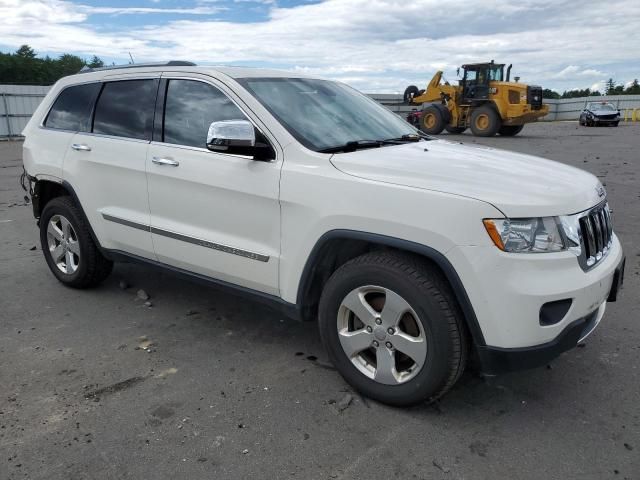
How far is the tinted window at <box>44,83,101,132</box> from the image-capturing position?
4.59 metres

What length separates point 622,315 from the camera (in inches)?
167

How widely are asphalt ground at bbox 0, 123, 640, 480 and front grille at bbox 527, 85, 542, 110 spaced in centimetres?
1981

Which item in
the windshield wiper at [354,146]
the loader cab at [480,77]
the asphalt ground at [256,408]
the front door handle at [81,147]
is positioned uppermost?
the loader cab at [480,77]

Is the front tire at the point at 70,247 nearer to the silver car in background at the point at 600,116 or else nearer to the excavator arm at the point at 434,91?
the excavator arm at the point at 434,91

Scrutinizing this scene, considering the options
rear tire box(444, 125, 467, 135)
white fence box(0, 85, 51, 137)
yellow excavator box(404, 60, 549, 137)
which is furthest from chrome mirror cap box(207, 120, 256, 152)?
white fence box(0, 85, 51, 137)

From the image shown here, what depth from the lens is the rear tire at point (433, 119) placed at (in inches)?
952

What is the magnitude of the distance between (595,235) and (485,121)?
2157 cm

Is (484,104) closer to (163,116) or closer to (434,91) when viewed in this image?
(434,91)

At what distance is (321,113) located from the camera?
3.69 metres

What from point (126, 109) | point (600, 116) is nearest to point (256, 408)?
point (126, 109)

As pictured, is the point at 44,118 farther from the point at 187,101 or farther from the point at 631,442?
the point at 631,442

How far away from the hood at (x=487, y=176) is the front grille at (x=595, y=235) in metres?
0.07

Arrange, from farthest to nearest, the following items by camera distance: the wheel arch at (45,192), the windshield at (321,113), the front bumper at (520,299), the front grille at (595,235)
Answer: the wheel arch at (45,192) → the windshield at (321,113) → the front grille at (595,235) → the front bumper at (520,299)

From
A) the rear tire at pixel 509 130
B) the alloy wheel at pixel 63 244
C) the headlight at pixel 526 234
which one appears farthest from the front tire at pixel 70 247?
the rear tire at pixel 509 130
